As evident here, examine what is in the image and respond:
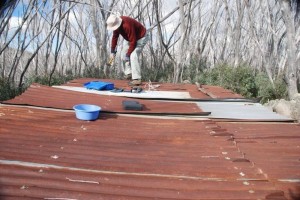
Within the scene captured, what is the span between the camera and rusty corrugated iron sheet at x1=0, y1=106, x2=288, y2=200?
1.84 meters

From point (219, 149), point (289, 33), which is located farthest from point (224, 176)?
point (289, 33)

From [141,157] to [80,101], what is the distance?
1949 mm

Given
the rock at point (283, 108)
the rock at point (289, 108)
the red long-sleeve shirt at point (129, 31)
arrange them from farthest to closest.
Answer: the red long-sleeve shirt at point (129, 31)
the rock at point (283, 108)
the rock at point (289, 108)

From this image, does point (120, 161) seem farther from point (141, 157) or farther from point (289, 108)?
point (289, 108)

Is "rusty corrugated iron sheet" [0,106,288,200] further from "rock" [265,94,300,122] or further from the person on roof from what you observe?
the person on roof

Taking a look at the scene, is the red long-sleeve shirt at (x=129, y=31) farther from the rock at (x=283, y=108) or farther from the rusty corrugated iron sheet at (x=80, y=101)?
the rock at (x=283, y=108)

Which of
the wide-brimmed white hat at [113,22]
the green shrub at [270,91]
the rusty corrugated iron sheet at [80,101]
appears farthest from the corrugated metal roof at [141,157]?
the green shrub at [270,91]

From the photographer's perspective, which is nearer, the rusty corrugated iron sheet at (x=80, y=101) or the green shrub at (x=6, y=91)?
the rusty corrugated iron sheet at (x=80, y=101)

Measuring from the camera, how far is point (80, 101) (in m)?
4.08

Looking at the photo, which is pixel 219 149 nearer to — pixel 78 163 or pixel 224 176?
pixel 224 176

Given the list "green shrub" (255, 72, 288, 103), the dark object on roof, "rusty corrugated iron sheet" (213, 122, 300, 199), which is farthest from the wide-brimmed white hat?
"green shrub" (255, 72, 288, 103)

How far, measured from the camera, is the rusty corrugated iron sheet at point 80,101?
371 centimetres

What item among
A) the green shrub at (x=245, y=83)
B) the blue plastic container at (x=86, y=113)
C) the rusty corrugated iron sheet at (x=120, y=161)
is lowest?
the rusty corrugated iron sheet at (x=120, y=161)

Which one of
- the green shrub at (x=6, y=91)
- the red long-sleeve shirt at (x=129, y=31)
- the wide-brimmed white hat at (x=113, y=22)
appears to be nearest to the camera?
the wide-brimmed white hat at (x=113, y=22)
